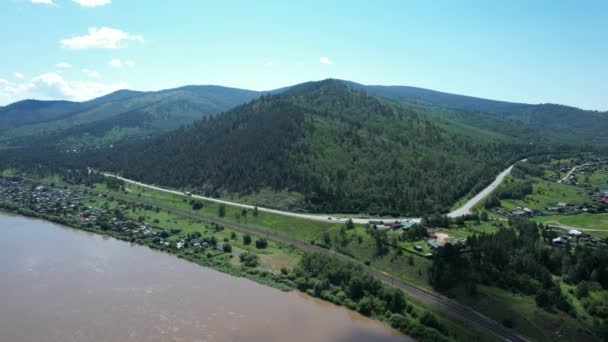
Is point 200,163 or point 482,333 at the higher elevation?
point 200,163

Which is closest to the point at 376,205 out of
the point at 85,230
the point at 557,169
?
the point at 85,230

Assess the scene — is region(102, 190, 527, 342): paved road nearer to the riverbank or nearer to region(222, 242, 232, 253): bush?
the riverbank

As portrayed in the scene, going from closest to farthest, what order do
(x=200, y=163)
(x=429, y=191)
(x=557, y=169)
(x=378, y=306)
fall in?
(x=378, y=306), (x=429, y=191), (x=200, y=163), (x=557, y=169)

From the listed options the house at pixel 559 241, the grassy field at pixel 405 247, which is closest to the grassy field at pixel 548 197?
the grassy field at pixel 405 247

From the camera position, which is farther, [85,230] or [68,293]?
[85,230]

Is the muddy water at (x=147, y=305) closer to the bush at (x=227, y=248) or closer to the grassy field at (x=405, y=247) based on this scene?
the bush at (x=227, y=248)

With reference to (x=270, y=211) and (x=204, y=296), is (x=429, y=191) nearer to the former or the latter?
(x=270, y=211)

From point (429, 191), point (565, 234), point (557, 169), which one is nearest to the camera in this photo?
point (565, 234)
